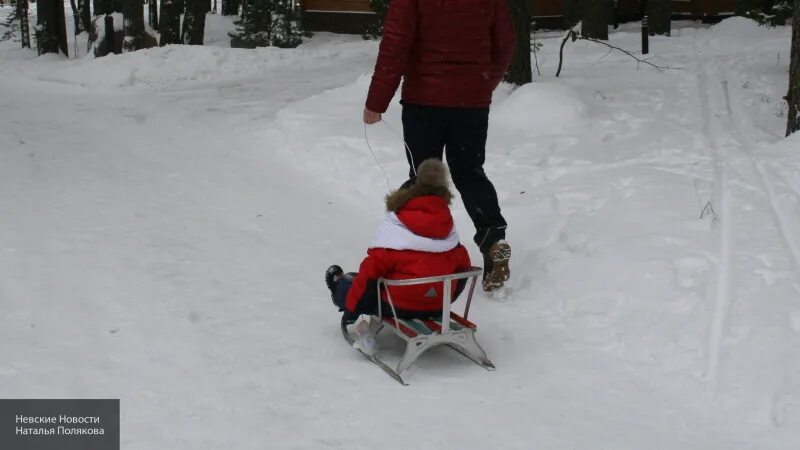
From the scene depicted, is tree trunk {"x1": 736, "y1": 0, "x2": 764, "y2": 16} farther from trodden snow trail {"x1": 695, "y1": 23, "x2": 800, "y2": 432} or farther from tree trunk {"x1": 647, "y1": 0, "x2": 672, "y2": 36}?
trodden snow trail {"x1": 695, "y1": 23, "x2": 800, "y2": 432}

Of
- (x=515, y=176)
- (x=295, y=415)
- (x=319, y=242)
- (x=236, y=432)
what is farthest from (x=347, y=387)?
(x=515, y=176)

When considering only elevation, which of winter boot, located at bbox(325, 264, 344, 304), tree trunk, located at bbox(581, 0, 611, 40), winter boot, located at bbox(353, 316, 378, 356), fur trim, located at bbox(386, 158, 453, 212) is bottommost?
winter boot, located at bbox(353, 316, 378, 356)

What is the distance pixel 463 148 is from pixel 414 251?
4.34 ft

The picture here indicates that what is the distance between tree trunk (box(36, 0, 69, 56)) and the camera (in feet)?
63.8

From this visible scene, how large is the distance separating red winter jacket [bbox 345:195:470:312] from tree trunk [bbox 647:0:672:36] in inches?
744

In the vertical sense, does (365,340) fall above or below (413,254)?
below

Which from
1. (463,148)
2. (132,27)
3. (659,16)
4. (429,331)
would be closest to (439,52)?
(463,148)

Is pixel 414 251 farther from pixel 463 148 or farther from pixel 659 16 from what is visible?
pixel 659 16

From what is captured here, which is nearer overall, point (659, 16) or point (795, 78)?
point (795, 78)

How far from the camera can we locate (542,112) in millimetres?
9477

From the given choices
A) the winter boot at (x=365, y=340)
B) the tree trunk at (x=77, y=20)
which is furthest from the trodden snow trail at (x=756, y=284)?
the tree trunk at (x=77, y=20)

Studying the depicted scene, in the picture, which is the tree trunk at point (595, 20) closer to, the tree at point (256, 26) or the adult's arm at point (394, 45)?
the tree at point (256, 26)

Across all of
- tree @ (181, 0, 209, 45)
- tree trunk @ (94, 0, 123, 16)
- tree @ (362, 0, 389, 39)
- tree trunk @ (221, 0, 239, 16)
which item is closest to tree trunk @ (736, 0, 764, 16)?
tree @ (362, 0, 389, 39)

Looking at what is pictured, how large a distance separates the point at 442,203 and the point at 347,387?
1.09 metres
